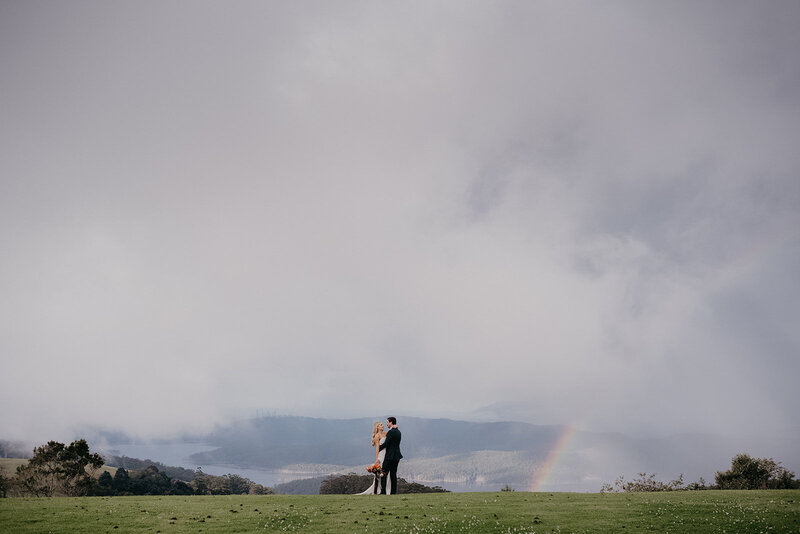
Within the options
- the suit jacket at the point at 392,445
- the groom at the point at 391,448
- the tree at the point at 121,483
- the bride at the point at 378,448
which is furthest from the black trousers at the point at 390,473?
the tree at the point at 121,483

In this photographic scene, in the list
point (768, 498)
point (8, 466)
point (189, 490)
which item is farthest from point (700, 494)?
point (8, 466)

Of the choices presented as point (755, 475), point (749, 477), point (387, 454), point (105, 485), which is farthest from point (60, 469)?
point (755, 475)

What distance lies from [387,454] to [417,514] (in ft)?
24.0

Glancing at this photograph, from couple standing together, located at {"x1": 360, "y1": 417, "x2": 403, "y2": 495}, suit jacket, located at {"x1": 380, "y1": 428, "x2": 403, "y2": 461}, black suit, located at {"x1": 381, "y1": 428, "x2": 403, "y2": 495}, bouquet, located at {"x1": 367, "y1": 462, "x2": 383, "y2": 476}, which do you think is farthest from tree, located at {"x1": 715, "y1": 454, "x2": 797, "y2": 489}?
suit jacket, located at {"x1": 380, "y1": 428, "x2": 403, "y2": 461}

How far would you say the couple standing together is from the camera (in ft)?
105

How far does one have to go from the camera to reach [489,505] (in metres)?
28.1

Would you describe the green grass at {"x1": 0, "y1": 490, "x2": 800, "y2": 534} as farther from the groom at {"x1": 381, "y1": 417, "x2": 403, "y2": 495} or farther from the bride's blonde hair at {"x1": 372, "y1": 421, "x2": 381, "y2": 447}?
the bride's blonde hair at {"x1": 372, "y1": 421, "x2": 381, "y2": 447}

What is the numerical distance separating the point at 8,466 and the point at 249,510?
23730cm

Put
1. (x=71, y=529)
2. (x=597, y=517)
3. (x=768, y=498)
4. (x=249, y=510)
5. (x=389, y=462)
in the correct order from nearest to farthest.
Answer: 1. (x=71, y=529)
2. (x=597, y=517)
3. (x=249, y=510)
4. (x=768, y=498)
5. (x=389, y=462)

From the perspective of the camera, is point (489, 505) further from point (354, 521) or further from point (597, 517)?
point (354, 521)

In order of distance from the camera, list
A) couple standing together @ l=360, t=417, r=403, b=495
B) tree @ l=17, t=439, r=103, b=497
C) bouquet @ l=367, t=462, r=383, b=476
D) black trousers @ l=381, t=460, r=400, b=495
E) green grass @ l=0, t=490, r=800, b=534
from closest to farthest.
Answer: green grass @ l=0, t=490, r=800, b=534, couple standing together @ l=360, t=417, r=403, b=495, black trousers @ l=381, t=460, r=400, b=495, bouquet @ l=367, t=462, r=383, b=476, tree @ l=17, t=439, r=103, b=497

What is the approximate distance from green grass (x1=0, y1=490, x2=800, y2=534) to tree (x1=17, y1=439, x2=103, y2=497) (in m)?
64.1

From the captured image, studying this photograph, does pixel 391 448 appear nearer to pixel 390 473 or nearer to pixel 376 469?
pixel 376 469

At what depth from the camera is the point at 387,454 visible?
106 feet
